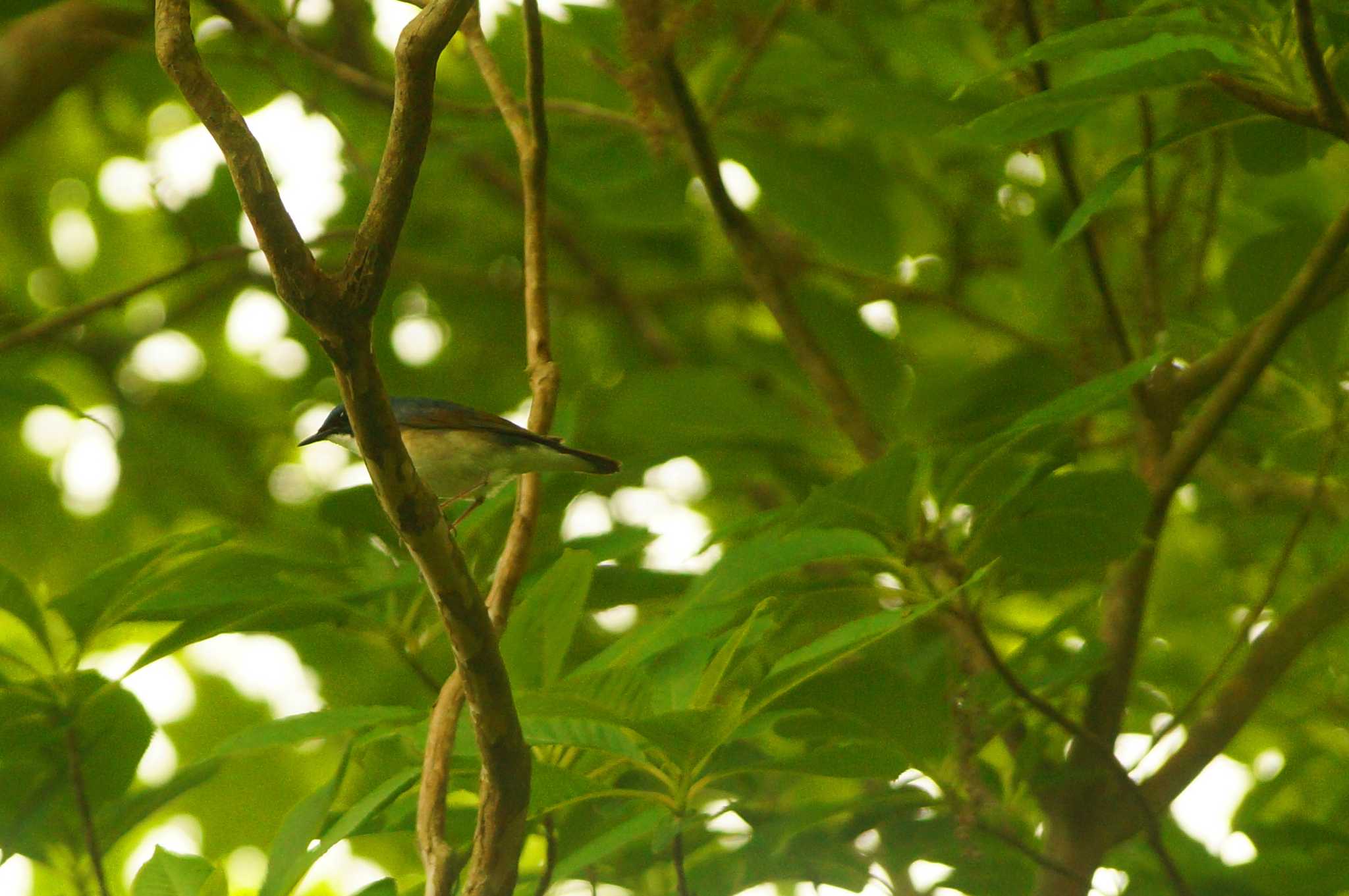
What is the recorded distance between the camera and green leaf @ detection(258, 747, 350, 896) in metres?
2.63

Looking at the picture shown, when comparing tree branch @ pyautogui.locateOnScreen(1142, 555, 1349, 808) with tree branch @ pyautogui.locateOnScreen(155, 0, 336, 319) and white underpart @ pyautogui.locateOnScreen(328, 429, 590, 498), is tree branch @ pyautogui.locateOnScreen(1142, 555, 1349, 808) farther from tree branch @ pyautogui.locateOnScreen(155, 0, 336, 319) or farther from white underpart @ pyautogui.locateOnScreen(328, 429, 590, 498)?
tree branch @ pyautogui.locateOnScreen(155, 0, 336, 319)

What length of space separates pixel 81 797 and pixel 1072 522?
2.18m

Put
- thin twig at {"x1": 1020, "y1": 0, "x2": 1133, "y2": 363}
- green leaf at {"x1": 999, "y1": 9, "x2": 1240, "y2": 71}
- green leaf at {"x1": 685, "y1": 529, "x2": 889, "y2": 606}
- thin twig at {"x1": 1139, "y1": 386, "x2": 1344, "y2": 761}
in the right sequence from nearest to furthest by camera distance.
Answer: green leaf at {"x1": 999, "y1": 9, "x2": 1240, "y2": 71} → green leaf at {"x1": 685, "y1": 529, "x2": 889, "y2": 606} → thin twig at {"x1": 1139, "y1": 386, "x2": 1344, "y2": 761} → thin twig at {"x1": 1020, "y1": 0, "x2": 1133, "y2": 363}

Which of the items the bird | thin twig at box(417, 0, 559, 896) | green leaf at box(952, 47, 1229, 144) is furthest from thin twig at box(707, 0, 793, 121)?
green leaf at box(952, 47, 1229, 144)

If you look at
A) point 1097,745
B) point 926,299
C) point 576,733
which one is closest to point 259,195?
point 576,733

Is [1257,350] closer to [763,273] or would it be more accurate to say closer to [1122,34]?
[1122,34]

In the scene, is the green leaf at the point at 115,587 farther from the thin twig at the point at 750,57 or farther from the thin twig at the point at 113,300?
the thin twig at the point at 750,57

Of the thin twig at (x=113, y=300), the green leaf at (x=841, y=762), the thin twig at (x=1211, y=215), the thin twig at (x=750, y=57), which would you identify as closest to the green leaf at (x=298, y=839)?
the green leaf at (x=841, y=762)

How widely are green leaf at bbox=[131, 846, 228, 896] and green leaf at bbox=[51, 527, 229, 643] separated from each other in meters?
0.49

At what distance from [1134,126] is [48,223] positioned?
19.3 feet

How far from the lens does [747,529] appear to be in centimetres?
279

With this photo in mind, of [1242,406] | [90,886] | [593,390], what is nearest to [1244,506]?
[1242,406]

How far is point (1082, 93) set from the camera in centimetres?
248

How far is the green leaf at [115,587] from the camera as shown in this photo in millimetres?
2740
